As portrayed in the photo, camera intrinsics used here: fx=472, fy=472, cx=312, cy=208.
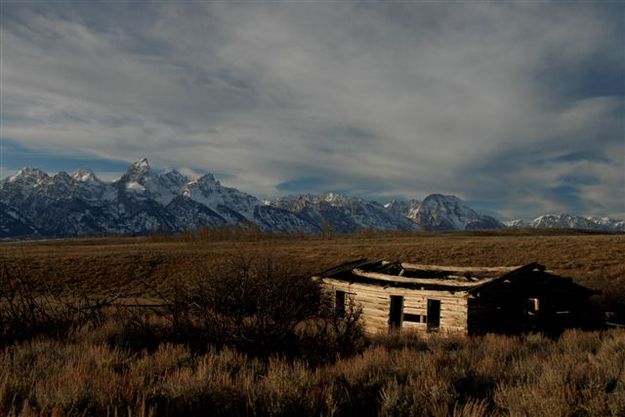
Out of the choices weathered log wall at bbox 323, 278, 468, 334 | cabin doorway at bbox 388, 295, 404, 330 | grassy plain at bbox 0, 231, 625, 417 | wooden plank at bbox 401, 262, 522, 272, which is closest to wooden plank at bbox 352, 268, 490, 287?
weathered log wall at bbox 323, 278, 468, 334

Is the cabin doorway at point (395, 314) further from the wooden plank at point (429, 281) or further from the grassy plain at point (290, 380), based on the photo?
the grassy plain at point (290, 380)

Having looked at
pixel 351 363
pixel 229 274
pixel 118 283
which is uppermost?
pixel 229 274

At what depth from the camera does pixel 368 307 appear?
21.4 metres

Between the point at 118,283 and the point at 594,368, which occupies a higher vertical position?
the point at 594,368

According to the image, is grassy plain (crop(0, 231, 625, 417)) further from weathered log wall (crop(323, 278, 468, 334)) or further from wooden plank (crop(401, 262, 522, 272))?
wooden plank (crop(401, 262, 522, 272))

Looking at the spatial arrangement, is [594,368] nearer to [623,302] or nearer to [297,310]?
[297,310]

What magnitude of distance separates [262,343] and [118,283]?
33.7 metres

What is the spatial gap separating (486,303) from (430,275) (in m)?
7.65

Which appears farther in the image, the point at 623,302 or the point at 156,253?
the point at 156,253

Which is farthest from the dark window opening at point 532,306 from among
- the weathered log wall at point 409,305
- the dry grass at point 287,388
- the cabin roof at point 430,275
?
the dry grass at point 287,388

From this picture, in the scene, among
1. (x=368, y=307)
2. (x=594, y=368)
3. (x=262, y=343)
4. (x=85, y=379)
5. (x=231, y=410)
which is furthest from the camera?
(x=368, y=307)

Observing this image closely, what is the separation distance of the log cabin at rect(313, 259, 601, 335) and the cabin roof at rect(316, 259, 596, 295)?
0.05m

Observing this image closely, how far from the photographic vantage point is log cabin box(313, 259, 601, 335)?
1823 centimetres

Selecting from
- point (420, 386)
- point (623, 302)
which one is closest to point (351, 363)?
point (420, 386)
